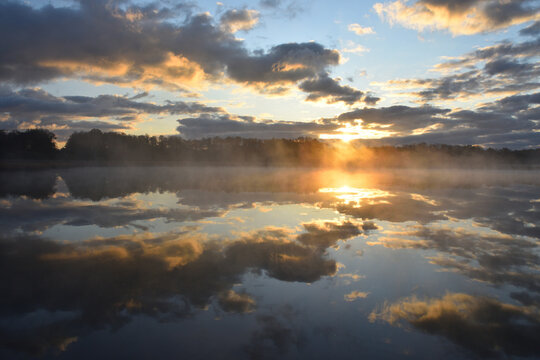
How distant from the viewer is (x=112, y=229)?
37.7 ft

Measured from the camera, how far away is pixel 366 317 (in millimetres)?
5547

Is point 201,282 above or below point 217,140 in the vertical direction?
below

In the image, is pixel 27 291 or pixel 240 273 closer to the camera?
pixel 27 291

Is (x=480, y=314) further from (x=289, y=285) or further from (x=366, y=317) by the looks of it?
(x=289, y=285)

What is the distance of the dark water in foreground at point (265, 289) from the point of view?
4.76 meters

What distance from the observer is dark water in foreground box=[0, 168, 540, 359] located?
4.76 meters

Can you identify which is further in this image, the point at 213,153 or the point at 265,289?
the point at 213,153

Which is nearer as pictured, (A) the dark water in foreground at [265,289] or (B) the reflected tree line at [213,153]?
(A) the dark water in foreground at [265,289]

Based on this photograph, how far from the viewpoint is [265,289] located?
260 inches

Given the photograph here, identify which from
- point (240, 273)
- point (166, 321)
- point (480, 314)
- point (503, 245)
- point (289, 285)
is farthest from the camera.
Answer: point (503, 245)

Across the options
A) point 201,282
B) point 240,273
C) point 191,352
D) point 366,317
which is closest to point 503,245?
point 366,317

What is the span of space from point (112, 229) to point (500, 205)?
20.1 meters

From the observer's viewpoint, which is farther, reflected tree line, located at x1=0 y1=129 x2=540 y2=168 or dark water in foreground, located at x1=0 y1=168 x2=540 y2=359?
reflected tree line, located at x1=0 y1=129 x2=540 y2=168

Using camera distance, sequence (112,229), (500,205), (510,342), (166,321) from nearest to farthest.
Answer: (510,342)
(166,321)
(112,229)
(500,205)
